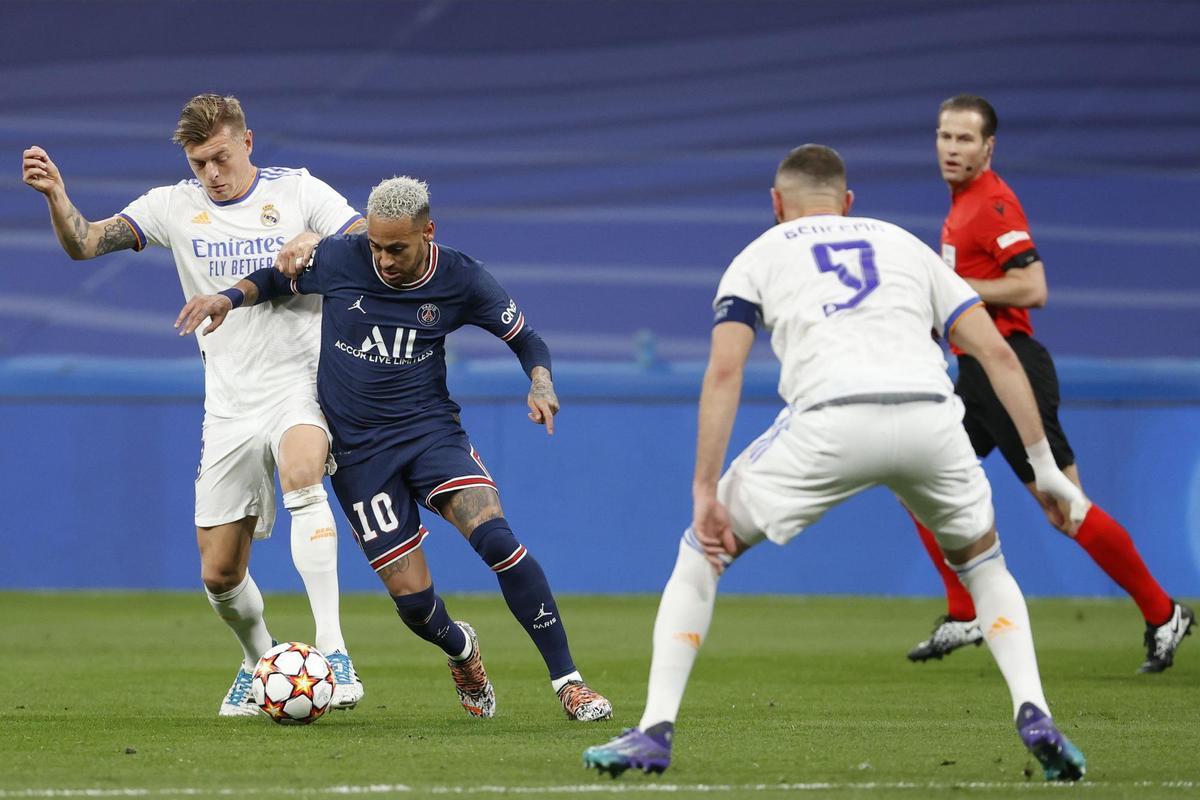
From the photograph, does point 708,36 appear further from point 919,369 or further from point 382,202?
point 919,369

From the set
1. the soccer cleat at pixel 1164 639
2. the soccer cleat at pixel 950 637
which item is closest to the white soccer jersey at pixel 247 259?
the soccer cleat at pixel 950 637

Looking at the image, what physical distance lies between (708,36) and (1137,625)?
31.5ft

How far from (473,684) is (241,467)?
1.11 metres

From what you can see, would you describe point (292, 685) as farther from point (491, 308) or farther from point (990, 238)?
point (990, 238)

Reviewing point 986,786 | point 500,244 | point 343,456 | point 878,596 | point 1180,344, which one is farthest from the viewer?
point 500,244

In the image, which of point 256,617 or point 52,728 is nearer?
point 52,728

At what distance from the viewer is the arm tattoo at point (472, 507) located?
18.8 feet

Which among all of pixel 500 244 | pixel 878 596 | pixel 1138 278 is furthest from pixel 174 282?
pixel 1138 278

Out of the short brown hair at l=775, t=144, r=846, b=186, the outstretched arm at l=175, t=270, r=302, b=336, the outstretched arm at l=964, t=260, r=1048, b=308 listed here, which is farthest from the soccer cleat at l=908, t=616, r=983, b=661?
the short brown hair at l=775, t=144, r=846, b=186

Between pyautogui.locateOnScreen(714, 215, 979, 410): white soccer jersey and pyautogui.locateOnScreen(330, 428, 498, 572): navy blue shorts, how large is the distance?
1694 millimetres

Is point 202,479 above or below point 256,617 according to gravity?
above

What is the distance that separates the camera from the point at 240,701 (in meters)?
6.05

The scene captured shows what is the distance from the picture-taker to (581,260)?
51.4ft

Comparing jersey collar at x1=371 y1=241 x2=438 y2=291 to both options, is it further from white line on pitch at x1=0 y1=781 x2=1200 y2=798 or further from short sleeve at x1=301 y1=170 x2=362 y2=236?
white line on pitch at x1=0 y1=781 x2=1200 y2=798
